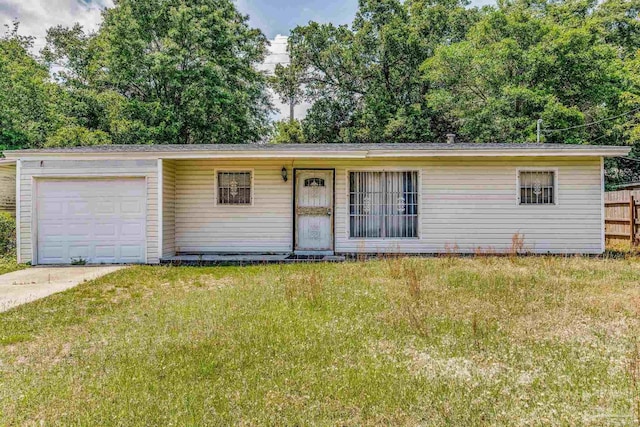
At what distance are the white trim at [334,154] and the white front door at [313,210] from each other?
909 millimetres

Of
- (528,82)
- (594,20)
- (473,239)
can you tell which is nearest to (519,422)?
(473,239)

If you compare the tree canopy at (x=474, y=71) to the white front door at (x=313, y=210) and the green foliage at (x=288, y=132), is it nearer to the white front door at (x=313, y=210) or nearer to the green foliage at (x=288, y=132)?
the green foliage at (x=288, y=132)

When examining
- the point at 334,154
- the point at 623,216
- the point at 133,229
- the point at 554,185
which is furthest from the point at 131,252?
the point at 623,216

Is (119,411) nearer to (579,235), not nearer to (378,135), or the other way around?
(579,235)

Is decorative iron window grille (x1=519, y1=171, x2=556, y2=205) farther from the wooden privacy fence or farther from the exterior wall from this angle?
the wooden privacy fence

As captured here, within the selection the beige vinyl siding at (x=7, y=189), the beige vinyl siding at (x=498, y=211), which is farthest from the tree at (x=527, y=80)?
the beige vinyl siding at (x=7, y=189)

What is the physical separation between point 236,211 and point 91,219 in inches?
122

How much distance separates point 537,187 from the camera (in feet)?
31.1

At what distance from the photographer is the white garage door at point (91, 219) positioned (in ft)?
29.1

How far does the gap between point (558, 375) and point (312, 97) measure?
23200 millimetres

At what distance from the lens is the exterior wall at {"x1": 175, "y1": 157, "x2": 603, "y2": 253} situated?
30.7 ft

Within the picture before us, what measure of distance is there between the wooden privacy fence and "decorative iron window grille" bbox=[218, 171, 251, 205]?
929cm

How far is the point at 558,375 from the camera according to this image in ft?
9.84

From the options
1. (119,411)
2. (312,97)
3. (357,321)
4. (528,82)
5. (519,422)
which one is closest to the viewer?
(519,422)
